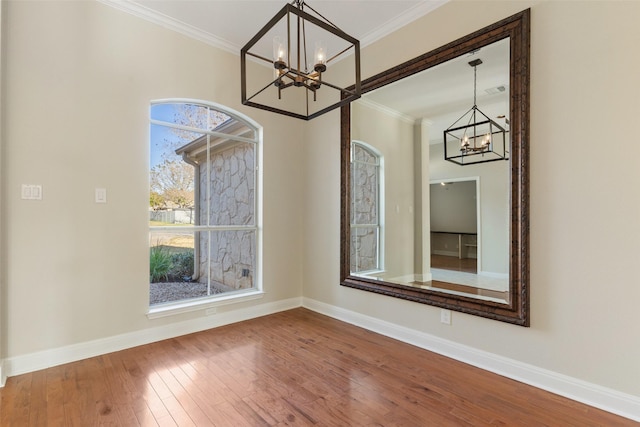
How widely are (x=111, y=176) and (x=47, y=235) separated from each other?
68 cm

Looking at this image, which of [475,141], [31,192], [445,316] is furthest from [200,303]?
[475,141]

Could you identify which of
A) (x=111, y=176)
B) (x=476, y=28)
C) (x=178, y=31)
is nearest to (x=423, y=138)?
(x=476, y=28)

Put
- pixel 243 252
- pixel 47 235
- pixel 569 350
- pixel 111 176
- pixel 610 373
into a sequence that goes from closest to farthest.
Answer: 1. pixel 610 373
2. pixel 569 350
3. pixel 47 235
4. pixel 111 176
5. pixel 243 252

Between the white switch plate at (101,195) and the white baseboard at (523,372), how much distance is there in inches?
111

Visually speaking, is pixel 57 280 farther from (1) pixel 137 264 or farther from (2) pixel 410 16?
(2) pixel 410 16

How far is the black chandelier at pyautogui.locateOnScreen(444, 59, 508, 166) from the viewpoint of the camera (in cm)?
246

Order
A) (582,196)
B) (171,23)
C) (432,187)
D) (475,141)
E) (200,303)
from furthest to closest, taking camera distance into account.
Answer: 1. (200,303)
2. (171,23)
3. (432,187)
4. (475,141)
5. (582,196)

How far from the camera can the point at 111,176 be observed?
2.80 m

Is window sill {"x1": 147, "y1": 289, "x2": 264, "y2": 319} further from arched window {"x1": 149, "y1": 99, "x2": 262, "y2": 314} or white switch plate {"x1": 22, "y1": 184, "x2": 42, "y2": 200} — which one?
white switch plate {"x1": 22, "y1": 184, "x2": 42, "y2": 200}

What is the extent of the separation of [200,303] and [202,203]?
1.10 meters

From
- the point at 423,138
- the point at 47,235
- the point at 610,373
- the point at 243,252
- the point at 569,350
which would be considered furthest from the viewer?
the point at 243,252

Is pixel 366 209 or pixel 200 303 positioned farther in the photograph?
pixel 366 209

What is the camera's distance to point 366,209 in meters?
3.56

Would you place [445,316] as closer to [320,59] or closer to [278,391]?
[278,391]
